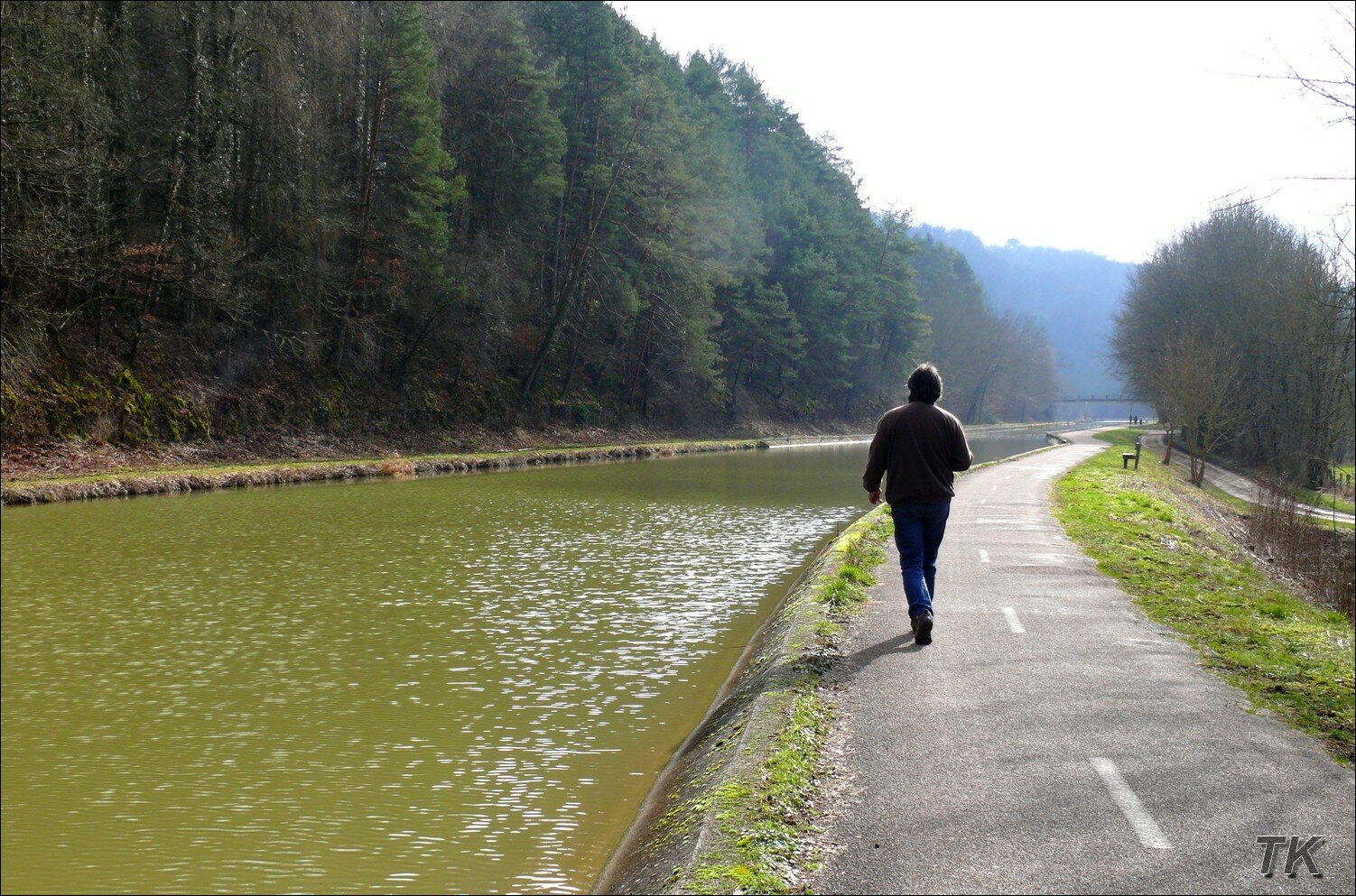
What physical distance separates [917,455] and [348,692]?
5073mm

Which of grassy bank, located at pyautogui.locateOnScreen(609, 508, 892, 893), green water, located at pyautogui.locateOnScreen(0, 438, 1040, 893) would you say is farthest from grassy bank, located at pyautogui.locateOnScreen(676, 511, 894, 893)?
green water, located at pyautogui.locateOnScreen(0, 438, 1040, 893)

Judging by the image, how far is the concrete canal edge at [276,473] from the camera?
2150 centimetres

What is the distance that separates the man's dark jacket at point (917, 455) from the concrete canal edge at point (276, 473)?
18.3 meters

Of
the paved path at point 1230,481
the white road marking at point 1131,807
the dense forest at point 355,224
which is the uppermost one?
the dense forest at point 355,224

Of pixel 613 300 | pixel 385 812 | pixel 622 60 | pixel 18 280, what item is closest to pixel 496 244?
pixel 613 300

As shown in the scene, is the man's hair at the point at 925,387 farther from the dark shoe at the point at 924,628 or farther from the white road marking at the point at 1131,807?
the white road marking at the point at 1131,807

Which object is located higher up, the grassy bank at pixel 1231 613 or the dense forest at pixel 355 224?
the dense forest at pixel 355 224

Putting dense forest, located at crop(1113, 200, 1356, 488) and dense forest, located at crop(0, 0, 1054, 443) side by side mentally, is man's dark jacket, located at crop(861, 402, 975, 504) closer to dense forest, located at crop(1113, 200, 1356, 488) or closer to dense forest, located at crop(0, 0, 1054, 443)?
dense forest, located at crop(0, 0, 1054, 443)

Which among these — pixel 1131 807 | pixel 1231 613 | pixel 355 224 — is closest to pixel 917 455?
pixel 1231 613

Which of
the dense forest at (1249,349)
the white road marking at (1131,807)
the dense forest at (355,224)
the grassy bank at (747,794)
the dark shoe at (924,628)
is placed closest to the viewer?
the grassy bank at (747,794)

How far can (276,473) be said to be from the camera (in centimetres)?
2695

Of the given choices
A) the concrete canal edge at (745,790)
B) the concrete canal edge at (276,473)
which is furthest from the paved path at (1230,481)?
the concrete canal edge at (745,790)

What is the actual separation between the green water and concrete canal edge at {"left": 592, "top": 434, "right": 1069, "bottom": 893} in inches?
11.4

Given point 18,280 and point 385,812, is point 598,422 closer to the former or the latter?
point 18,280
